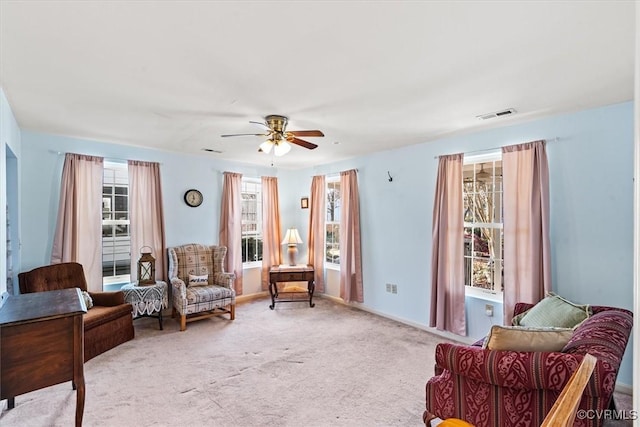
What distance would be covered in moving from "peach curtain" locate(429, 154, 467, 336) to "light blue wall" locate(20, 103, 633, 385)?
0.16m

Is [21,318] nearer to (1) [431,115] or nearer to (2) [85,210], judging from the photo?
(2) [85,210]

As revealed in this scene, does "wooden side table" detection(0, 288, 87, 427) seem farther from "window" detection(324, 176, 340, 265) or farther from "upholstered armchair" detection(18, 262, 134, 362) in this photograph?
"window" detection(324, 176, 340, 265)

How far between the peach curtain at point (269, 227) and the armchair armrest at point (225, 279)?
3.71 ft

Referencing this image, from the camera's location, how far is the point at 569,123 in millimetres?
2961

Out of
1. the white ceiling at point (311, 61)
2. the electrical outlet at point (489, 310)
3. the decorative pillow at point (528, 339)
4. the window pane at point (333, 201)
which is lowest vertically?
the electrical outlet at point (489, 310)

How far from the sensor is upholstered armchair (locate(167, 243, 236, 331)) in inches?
163

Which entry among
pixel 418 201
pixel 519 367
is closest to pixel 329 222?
pixel 418 201

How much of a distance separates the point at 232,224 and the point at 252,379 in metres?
2.92

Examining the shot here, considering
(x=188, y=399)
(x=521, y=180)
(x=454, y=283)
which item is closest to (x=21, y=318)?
(x=188, y=399)

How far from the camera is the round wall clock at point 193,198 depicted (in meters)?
4.92

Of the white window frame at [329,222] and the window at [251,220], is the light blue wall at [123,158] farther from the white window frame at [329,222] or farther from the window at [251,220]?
the white window frame at [329,222]

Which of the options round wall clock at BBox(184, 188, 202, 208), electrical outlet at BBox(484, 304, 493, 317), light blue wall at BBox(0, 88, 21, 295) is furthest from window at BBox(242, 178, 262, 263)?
electrical outlet at BBox(484, 304, 493, 317)

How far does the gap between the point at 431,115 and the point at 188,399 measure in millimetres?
3262

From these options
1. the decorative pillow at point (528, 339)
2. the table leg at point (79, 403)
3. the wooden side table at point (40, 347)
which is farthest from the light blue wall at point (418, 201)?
the table leg at point (79, 403)
